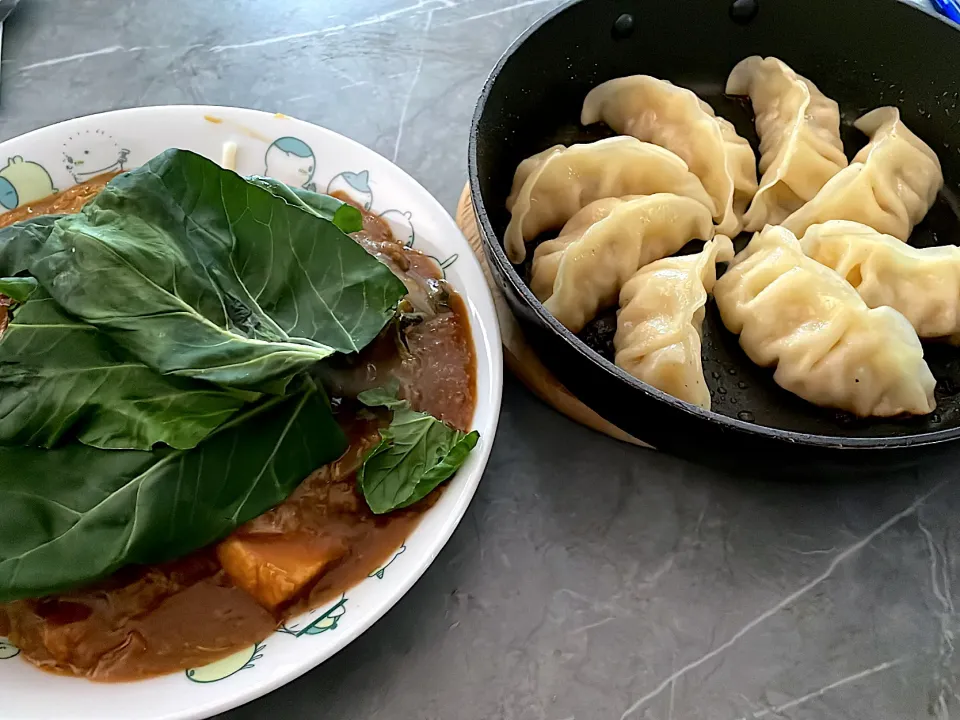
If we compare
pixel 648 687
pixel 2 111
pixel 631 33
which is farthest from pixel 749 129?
pixel 2 111

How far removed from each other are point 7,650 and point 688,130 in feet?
4.85

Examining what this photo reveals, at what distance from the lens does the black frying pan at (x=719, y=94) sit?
1.28 metres

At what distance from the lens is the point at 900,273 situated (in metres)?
1.49

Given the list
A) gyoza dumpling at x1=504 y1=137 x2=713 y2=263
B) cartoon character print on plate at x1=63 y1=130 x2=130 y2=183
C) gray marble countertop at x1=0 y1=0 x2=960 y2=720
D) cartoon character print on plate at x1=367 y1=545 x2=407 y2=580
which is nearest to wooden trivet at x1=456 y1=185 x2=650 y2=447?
gray marble countertop at x1=0 y1=0 x2=960 y2=720

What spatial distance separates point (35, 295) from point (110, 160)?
1.59 ft

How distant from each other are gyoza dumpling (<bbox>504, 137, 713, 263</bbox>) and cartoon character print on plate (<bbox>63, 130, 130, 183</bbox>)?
714mm

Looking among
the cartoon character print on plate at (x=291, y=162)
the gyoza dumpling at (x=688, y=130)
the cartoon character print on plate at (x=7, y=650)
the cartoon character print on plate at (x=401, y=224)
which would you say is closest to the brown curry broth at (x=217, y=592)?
the cartoon character print on plate at (x=7, y=650)

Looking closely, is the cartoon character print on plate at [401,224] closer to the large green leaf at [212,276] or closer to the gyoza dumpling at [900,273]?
the large green leaf at [212,276]

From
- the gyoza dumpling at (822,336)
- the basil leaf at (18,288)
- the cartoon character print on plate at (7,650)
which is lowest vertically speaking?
the cartoon character print on plate at (7,650)

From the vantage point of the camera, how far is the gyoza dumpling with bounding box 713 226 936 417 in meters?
1.36

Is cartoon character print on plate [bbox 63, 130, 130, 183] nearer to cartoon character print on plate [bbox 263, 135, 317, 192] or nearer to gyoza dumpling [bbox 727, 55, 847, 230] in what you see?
cartoon character print on plate [bbox 263, 135, 317, 192]

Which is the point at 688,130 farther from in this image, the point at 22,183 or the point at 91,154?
the point at 22,183

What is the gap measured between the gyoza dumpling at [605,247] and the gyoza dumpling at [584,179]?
1.8 inches

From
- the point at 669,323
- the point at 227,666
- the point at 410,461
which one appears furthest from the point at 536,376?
the point at 227,666
